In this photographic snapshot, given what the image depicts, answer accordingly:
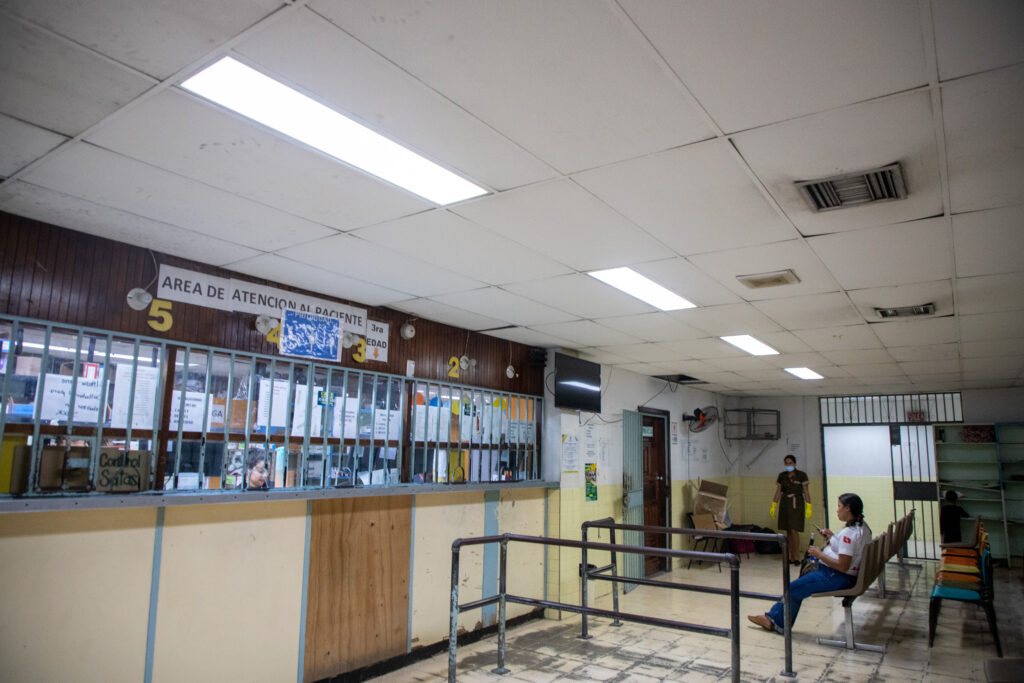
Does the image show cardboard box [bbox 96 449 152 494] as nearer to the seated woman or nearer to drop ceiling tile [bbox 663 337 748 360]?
drop ceiling tile [bbox 663 337 748 360]

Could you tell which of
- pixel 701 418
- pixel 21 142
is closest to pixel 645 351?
pixel 701 418

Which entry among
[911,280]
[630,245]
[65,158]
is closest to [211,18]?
[65,158]

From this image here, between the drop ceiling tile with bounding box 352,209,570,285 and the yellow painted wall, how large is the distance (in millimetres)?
1849

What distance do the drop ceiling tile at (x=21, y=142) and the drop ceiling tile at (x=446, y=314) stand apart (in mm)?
2329

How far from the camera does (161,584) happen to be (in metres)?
3.22

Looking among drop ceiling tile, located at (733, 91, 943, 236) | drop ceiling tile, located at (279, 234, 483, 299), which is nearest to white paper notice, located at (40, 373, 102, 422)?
drop ceiling tile, located at (279, 234, 483, 299)

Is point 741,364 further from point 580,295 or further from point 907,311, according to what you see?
point 580,295

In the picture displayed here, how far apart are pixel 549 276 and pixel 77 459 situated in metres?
2.54

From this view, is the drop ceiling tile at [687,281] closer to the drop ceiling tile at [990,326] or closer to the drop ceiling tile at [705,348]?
the drop ceiling tile at [705,348]

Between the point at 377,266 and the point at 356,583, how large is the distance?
83.6 inches

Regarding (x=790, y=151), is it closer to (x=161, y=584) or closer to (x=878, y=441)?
(x=161, y=584)

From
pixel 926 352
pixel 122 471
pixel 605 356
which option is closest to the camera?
pixel 122 471

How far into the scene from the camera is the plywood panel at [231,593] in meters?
3.27

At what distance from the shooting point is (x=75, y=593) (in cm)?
291
